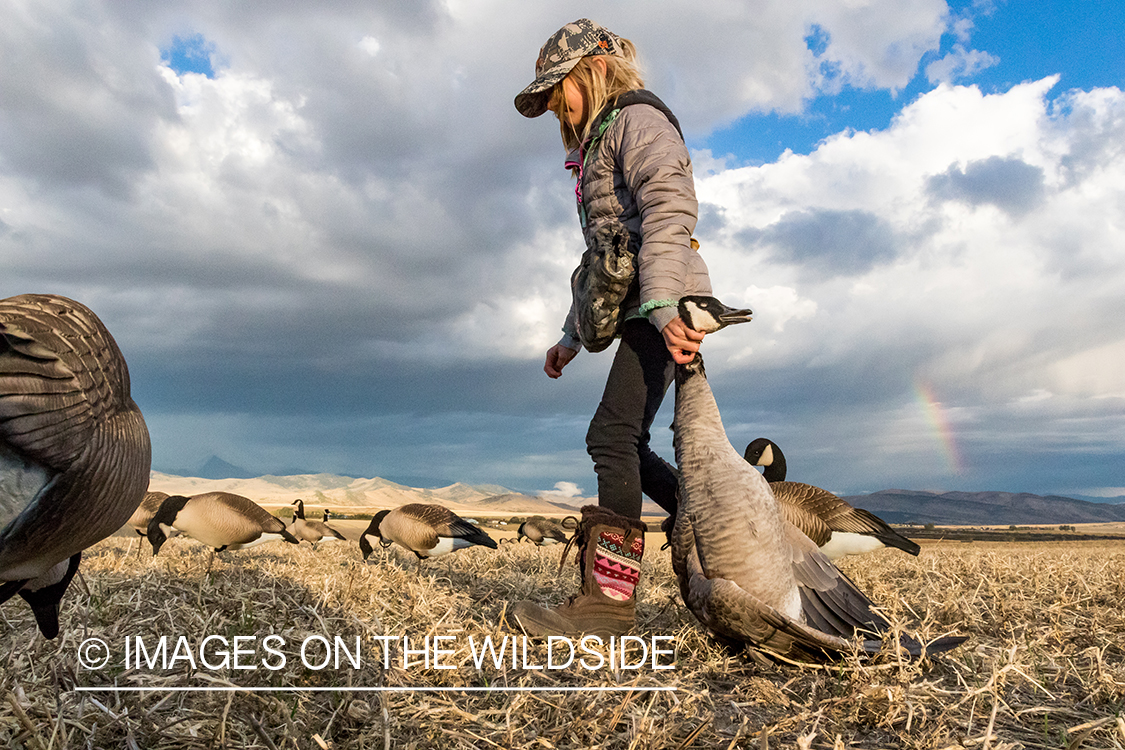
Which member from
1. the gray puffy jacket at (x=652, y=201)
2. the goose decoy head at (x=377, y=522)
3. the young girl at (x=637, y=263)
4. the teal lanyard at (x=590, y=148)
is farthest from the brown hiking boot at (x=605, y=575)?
the goose decoy head at (x=377, y=522)

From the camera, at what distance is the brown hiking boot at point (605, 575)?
3.50 m

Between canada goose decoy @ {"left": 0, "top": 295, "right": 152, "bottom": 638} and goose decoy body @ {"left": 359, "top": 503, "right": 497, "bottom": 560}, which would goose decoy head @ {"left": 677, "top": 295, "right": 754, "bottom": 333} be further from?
goose decoy body @ {"left": 359, "top": 503, "right": 497, "bottom": 560}

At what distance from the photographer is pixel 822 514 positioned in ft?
19.8

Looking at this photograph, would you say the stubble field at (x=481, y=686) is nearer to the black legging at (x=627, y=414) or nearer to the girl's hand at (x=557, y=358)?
the black legging at (x=627, y=414)

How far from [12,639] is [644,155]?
4049 millimetres

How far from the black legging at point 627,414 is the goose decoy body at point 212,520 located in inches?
308

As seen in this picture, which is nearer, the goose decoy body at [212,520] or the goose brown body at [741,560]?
the goose brown body at [741,560]

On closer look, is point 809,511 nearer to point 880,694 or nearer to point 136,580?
point 880,694

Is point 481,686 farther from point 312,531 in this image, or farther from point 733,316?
point 312,531

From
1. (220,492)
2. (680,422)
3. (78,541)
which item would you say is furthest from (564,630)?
(220,492)

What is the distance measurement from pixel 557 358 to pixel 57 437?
10.3 feet

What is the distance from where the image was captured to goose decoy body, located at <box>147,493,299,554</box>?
30.9 feet

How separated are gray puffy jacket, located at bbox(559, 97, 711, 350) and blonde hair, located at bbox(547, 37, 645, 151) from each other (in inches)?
10.7

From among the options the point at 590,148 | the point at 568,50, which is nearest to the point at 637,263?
the point at 590,148
